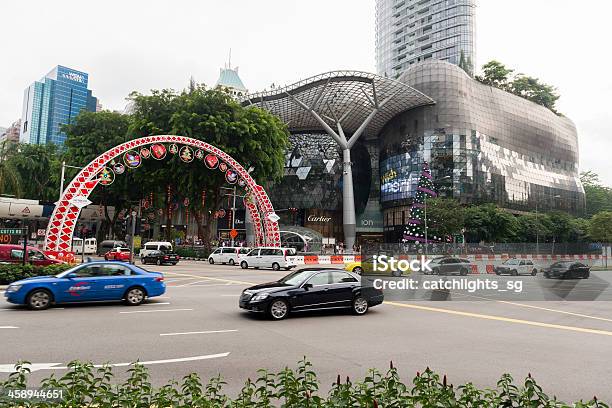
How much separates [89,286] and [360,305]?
27.4ft

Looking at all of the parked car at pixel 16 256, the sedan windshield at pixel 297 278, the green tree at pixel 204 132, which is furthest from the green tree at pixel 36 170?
the sedan windshield at pixel 297 278

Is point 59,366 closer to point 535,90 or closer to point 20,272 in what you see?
point 20,272

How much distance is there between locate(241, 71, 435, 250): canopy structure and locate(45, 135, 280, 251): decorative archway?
2578 centimetres

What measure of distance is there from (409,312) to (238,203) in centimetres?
7386

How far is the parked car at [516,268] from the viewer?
28.5 m

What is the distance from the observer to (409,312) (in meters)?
13.5

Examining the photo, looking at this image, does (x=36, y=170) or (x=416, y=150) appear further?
(x=416, y=150)

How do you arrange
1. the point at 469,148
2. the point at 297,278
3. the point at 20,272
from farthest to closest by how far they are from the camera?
the point at 469,148, the point at 20,272, the point at 297,278

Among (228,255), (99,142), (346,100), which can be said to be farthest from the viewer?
(346,100)

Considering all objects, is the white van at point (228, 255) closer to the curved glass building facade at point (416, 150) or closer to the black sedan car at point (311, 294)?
the black sedan car at point (311, 294)

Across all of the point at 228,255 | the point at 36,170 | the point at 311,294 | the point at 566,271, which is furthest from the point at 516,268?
the point at 36,170

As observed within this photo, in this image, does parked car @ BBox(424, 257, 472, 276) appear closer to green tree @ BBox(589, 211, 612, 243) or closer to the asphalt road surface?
the asphalt road surface

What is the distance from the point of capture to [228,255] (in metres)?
39.7

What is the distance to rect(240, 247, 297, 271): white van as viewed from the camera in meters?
34.2
